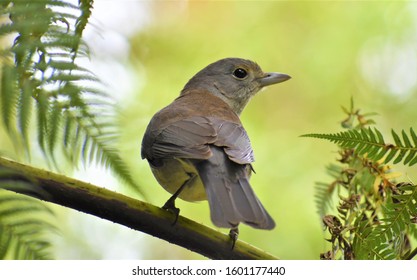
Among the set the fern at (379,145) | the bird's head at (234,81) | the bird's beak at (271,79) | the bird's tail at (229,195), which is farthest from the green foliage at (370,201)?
the bird's head at (234,81)

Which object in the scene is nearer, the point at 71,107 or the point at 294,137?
the point at 71,107

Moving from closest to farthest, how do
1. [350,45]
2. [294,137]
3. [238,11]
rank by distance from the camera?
[294,137], [350,45], [238,11]

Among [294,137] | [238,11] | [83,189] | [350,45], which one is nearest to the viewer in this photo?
[83,189]

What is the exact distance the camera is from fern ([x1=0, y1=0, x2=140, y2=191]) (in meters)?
1.10

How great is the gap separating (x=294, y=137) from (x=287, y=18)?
5.29 ft

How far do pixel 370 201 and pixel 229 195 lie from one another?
747 mm

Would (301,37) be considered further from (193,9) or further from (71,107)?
(71,107)

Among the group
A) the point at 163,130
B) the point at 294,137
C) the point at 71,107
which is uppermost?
the point at 294,137

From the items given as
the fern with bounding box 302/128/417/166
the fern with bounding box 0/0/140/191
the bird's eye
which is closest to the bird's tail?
the fern with bounding box 302/128/417/166

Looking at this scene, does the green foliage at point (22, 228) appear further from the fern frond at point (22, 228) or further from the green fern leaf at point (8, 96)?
the green fern leaf at point (8, 96)

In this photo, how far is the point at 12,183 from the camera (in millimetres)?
978

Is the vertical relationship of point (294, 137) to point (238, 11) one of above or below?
below

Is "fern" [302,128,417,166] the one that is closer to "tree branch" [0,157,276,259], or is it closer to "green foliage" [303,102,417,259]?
"green foliage" [303,102,417,259]

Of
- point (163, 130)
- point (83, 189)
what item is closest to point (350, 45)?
point (163, 130)
